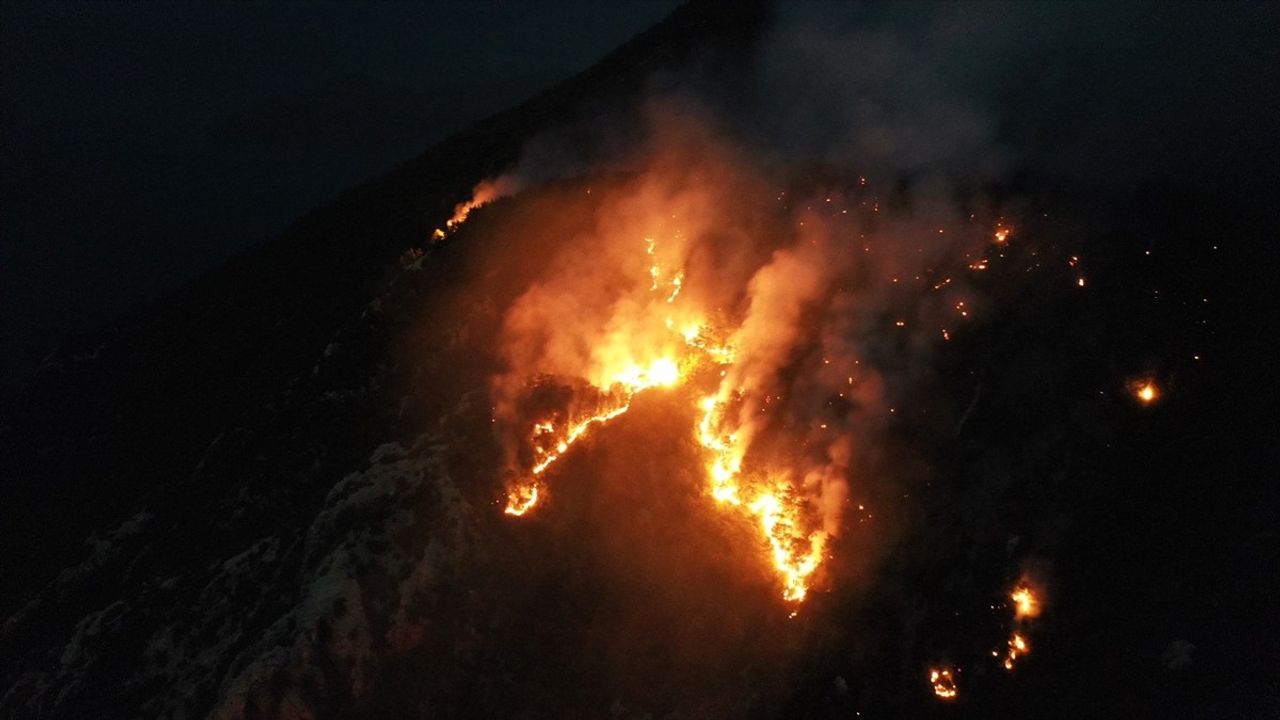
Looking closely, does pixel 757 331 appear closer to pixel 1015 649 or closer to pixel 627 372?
pixel 627 372

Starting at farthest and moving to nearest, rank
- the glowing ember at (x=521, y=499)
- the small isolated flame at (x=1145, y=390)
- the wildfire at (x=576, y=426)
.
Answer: the wildfire at (x=576, y=426)
the glowing ember at (x=521, y=499)
the small isolated flame at (x=1145, y=390)

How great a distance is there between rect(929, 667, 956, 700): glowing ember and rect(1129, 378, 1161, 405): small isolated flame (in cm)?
882

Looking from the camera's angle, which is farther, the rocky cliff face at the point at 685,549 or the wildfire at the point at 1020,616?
the rocky cliff face at the point at 685,549

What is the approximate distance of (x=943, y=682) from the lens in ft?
55.1

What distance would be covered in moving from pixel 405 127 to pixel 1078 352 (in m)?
142

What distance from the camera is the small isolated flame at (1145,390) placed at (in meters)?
19.0

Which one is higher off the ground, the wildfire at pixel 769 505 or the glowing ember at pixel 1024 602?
the wildfire at pixel 769 505

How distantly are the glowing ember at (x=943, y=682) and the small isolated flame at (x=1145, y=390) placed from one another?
882cm

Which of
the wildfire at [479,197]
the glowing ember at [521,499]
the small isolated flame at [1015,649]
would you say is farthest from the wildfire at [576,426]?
the wildfire at [479,197]

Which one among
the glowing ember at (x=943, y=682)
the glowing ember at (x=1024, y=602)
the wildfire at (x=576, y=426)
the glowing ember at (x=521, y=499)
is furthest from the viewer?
the wildfire at (x=576, y=426)

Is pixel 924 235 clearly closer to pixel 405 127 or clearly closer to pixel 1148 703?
pixel 1148 703

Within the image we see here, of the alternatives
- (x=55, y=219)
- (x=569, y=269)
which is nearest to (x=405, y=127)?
(x=55, y=219)

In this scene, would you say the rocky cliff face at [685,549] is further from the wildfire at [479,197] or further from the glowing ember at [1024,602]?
the wildfire at [479,197]

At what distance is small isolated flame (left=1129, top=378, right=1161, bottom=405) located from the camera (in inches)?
749
